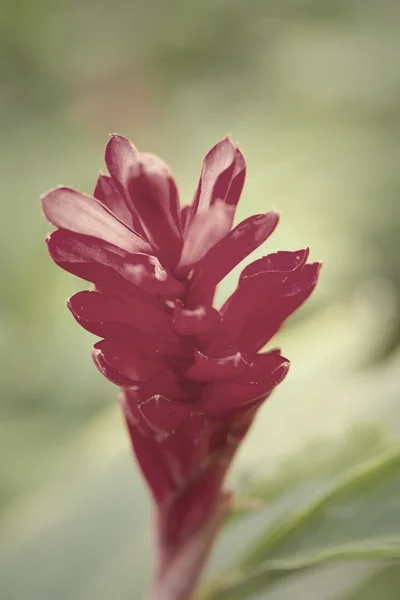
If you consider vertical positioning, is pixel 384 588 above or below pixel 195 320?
below

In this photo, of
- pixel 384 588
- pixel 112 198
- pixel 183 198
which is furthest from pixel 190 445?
pixel 183 198

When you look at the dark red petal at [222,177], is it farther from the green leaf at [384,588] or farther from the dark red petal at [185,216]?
the green leaf at [384,588]

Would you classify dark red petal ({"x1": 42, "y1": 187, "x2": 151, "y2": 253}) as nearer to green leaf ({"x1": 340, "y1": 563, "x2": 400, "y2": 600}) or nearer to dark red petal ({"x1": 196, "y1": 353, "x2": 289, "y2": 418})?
dark red petal ({"x1": 196, "y1": 353, "x2": 289, "y2": 418})

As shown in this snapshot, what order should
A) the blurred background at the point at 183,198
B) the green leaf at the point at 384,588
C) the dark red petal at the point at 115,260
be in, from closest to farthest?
the dark red petal at the point at 115,260, the blurred background at the point at 183,198, the green leaf at the point at 384,588

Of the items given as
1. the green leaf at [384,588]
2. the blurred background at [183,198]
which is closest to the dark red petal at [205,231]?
the blurred background at [183,198]

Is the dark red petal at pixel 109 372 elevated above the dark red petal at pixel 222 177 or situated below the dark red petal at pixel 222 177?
below

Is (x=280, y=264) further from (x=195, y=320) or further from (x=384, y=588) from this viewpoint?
(x=384, y=588)
